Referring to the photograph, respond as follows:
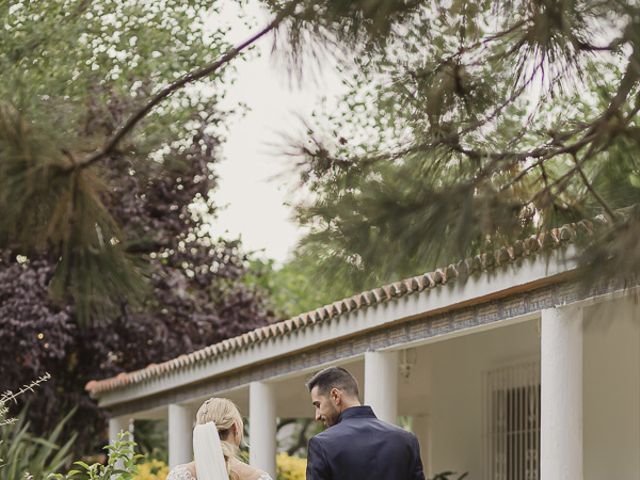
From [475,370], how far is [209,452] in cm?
889

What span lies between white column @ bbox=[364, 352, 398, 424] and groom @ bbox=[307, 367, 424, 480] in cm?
609

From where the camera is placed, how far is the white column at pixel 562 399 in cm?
1077

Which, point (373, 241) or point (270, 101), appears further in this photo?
point (270, 101)

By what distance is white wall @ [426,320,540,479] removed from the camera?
15.4 m

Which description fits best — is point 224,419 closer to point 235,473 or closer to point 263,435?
point 235,473

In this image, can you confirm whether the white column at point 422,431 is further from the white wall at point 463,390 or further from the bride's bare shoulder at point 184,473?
the bride's bare shoulder at point 184,473

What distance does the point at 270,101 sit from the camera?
7992 mm

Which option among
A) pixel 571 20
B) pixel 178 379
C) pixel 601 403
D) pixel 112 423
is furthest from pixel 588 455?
pixel 112 423

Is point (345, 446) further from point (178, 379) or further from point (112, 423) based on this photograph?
point (112, 423)

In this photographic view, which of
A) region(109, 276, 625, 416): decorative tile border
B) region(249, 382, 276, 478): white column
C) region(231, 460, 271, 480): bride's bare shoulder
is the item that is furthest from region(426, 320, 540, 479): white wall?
region(231, 460, 271, 480): bride's bare shoulder

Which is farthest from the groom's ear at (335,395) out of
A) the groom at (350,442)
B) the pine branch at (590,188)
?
the pine branch at (590,188)

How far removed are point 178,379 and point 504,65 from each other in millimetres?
11830

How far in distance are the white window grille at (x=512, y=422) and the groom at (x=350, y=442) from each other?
7.49 meters

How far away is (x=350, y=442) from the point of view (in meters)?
7.08
